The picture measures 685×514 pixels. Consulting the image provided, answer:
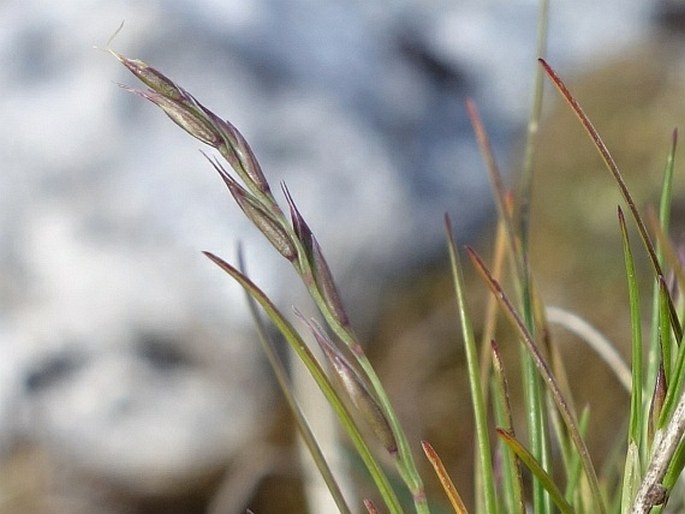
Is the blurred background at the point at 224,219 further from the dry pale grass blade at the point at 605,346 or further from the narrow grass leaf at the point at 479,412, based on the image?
the narrow grass leaf at the point at 479,412

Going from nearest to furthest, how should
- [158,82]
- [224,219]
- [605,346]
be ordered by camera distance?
1. [158,82]
2. [605,346]
3. [224,219]

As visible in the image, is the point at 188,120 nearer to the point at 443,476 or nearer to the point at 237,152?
the point at 237,152

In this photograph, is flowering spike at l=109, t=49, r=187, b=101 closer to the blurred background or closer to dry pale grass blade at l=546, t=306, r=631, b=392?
dry pale grass blade at l=546, t=306, r=631, b=392

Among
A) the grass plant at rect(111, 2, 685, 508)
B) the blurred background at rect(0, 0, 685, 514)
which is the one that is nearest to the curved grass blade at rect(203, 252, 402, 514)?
the grass plant at rect(111, 2, 685, 508)

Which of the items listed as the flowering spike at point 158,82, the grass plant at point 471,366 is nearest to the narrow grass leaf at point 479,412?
the grass plant at point 471,366

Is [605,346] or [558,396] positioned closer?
[558,396]

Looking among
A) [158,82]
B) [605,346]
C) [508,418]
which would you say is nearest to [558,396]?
[508,418]

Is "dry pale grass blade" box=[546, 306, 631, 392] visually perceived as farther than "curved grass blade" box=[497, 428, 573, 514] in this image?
Yes

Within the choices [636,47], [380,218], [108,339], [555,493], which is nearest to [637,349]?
[555,493]

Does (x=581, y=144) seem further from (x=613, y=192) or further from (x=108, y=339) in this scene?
(x=108, y=339)
